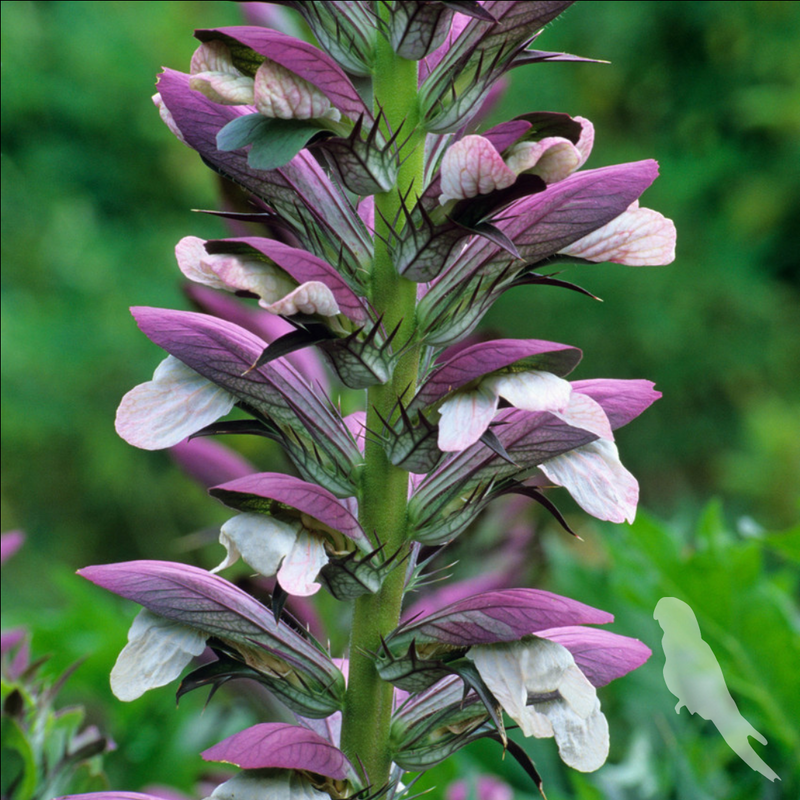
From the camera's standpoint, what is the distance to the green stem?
46cm

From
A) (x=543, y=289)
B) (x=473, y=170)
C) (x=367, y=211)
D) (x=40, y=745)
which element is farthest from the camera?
(x=543, y=289)

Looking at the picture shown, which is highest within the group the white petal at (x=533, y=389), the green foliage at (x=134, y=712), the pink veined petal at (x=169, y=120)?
the pink veined petal at (x=169, y=120)

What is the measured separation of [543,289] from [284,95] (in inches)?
169

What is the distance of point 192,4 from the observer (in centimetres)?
489

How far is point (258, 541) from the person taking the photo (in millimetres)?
431

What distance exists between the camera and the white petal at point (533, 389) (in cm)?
41

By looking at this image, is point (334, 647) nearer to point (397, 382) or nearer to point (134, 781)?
point (134, 781)

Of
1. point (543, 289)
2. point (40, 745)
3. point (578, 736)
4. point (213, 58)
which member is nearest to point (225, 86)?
point (213, 58)

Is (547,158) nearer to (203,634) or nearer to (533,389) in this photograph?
(533,389)

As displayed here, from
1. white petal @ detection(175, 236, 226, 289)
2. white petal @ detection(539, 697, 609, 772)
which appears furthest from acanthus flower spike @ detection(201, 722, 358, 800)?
white petal @ detection(175, 236, 226, 289)

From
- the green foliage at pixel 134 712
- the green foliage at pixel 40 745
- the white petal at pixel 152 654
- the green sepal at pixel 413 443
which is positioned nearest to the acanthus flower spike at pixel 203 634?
the white petal at pixel 152 654

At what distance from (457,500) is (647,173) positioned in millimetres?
181

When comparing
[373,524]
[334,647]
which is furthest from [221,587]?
[334,647]

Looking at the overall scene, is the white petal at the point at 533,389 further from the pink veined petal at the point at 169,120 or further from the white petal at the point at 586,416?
the pink veined petal at the point at 169,120
